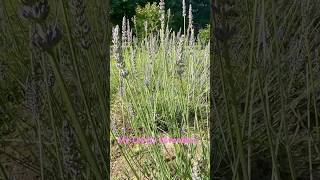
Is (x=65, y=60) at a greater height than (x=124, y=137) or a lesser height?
→ greater

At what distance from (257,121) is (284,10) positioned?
0.95ft

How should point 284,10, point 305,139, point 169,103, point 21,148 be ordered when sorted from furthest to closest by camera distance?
point 169,103 < point 21,148 < point 284,10 < point 305,139

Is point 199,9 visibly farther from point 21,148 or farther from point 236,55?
point 21,148

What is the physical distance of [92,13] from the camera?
118cm

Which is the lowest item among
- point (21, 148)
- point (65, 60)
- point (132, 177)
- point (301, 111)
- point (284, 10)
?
point (132, 177)

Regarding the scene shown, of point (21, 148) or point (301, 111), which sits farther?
point (21, 148)

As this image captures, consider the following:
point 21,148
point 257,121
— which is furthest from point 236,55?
point 21,148

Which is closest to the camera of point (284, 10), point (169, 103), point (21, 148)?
point (284, 10)
